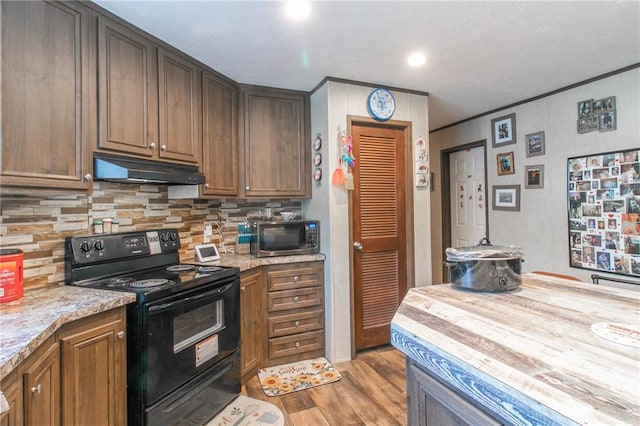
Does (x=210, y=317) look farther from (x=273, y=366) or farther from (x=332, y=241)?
(x=332, y=241)

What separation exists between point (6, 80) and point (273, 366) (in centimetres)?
235

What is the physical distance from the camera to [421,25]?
185 cm

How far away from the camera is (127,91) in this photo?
70.4 inches

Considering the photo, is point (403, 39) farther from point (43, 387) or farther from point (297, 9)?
point (43, 387)

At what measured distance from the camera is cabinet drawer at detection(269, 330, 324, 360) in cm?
251

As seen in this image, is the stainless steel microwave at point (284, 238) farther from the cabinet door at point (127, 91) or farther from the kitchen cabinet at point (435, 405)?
the kitchen cabinet at point (435, 405)

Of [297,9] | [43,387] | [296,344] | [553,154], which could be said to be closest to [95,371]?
[43,387]

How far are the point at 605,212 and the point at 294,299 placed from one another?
2692mm

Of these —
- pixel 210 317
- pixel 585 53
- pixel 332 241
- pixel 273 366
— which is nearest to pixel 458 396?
pixel 210 317

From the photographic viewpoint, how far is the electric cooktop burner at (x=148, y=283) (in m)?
1.66

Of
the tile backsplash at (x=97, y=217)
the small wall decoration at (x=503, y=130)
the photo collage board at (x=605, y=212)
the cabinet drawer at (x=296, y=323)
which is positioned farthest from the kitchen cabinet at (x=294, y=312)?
the small wall decoration at (x=503, y=130)

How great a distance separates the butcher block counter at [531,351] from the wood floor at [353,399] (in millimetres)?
932

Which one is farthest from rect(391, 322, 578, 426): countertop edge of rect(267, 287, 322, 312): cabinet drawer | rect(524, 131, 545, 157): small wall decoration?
rect(524, 131, 545, 157): small wall decoration

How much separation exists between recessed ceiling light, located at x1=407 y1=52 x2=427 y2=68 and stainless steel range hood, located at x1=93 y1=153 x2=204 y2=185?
1717 millimetres
